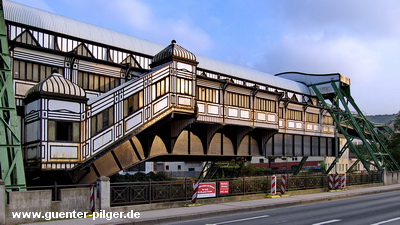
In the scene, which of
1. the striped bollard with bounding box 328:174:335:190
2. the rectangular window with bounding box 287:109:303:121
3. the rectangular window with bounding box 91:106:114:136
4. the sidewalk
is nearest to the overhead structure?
the rectangular window with bounding box 287:109:303:121

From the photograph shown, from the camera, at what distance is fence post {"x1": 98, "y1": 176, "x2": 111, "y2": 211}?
17281 mm

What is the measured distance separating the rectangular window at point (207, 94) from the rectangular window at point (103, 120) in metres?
6.27

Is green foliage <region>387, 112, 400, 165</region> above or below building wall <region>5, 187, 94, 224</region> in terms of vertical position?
above

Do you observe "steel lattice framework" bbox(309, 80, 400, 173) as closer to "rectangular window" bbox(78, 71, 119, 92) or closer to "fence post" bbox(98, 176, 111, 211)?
"rectangular window" bbox(78, 71, 119, 92)

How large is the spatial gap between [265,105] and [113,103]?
1375cm

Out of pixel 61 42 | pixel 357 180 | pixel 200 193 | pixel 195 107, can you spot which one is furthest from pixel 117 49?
pixel 357 180

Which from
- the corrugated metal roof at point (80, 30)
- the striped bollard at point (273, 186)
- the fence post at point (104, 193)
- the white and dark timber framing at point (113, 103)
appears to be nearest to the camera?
the fence post at point (104, 193)

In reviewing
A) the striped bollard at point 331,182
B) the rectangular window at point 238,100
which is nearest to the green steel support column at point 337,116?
the striped bollard at point 331,182

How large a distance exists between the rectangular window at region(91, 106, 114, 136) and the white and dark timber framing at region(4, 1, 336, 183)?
0.05 metres

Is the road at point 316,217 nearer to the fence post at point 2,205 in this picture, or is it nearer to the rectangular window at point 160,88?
the fence post at point 2,205

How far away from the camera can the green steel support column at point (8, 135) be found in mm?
16578

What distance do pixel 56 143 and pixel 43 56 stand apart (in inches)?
233

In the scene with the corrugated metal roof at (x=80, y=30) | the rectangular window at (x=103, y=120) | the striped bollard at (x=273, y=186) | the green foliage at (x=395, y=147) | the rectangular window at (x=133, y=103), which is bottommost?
the striped bollard at (x=273, y=186)

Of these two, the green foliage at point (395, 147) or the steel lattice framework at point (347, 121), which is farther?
the green foliage at point (395, 147)
